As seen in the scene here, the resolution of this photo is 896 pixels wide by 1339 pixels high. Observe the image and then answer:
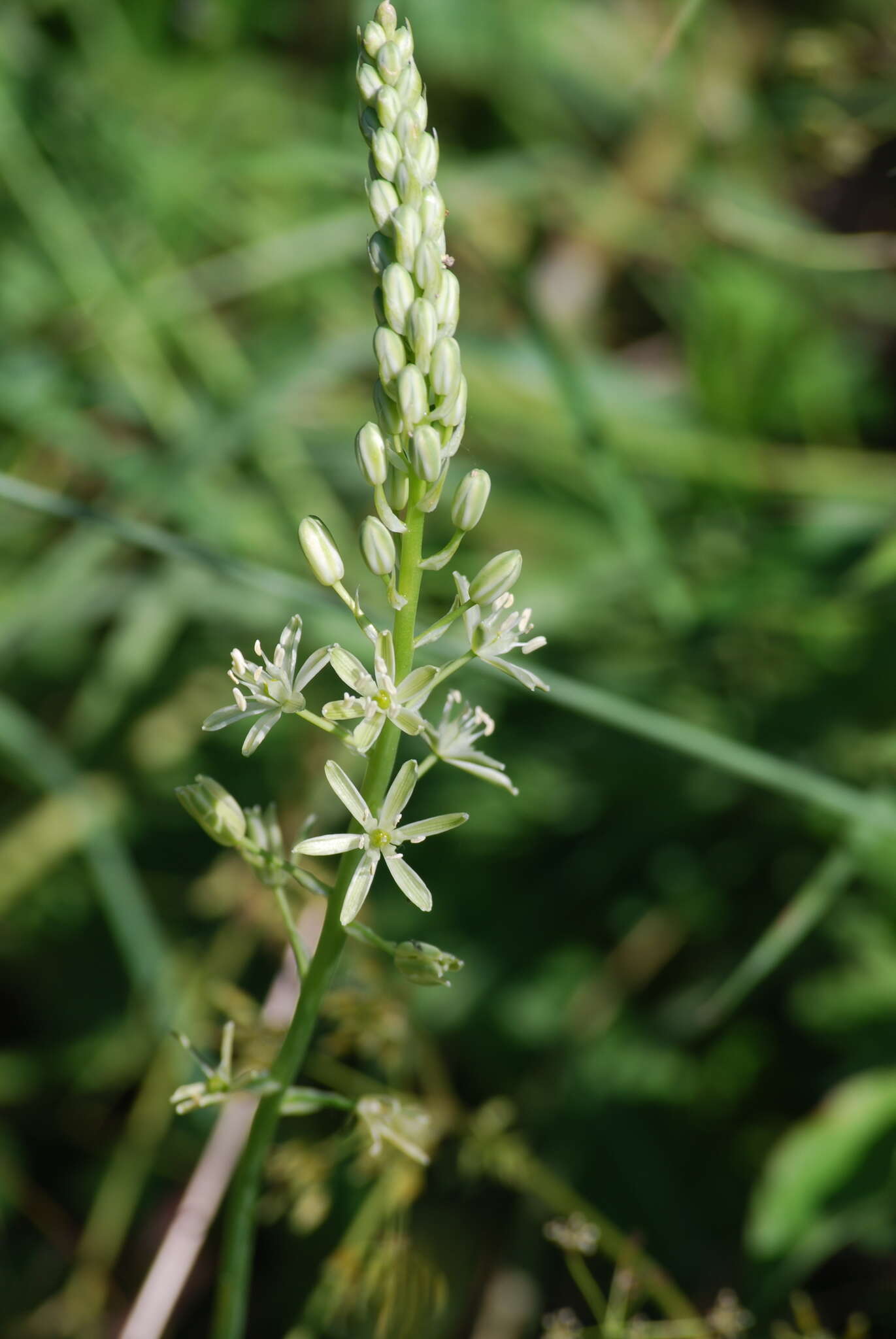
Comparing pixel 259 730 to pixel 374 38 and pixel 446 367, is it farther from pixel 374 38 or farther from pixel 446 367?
pixel 374 38

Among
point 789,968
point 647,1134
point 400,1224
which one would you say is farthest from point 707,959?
point 400,1224

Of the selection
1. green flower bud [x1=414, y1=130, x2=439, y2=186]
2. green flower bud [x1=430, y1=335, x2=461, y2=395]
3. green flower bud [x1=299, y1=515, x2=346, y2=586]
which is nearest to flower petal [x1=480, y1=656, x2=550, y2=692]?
green flower bud [x1=299, y1=515, x2=346, y2=586]

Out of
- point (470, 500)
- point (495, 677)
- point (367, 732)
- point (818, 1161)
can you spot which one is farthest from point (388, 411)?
point (818, 1161)

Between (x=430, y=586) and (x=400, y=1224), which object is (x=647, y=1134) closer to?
(x=400, y=1224)

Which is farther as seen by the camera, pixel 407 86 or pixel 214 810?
pixel 214 810

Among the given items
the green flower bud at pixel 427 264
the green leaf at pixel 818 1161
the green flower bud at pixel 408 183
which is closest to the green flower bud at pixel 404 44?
the green flower bud at pixel 408 183
